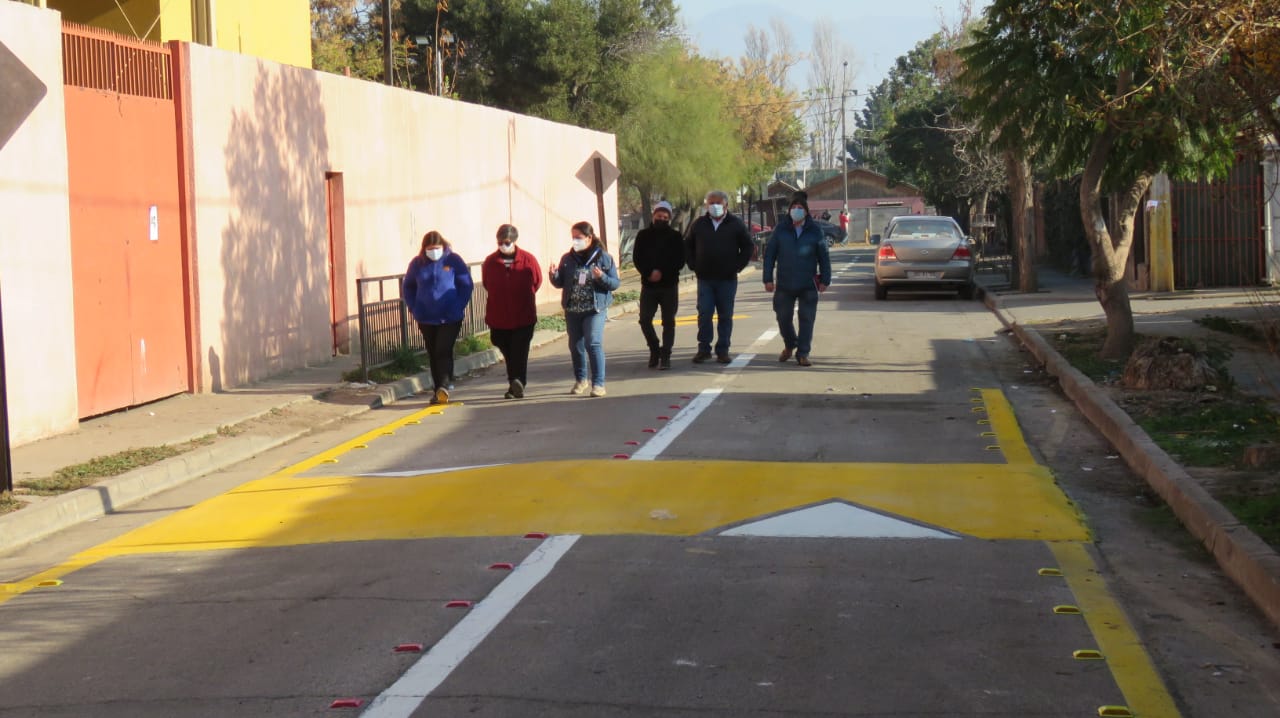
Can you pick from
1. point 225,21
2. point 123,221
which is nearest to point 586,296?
point 123,221

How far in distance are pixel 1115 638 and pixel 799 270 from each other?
1066cm

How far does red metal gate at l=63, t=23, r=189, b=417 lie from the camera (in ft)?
40.9

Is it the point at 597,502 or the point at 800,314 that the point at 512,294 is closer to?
the point at 800,314

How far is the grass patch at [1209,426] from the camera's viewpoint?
9.34m

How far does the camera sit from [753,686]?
17.4 feet

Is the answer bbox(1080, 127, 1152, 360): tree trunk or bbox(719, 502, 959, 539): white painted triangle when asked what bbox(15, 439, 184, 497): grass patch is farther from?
bbox(1080, 127, 1152, 360): tree trunk

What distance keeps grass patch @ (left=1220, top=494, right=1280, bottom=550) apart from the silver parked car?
19.9 metres

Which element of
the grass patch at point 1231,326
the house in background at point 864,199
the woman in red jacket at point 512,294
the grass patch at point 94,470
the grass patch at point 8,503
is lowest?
the grass patch at point 8,503

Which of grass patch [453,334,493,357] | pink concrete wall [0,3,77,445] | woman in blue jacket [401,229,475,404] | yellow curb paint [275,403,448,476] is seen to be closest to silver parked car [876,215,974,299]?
grass patch [453,334,493,357]

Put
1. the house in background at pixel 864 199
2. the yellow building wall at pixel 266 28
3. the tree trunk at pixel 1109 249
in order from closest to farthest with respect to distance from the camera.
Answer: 1. the tree trunk at pixel 1109 249
2. the yellow building wall at pixel 266 28
3. the house in background at pixel 864 199

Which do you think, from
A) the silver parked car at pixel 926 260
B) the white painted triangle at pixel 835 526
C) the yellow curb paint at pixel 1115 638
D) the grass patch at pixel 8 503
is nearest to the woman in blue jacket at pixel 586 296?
the white painted triangle at pixel 835 526

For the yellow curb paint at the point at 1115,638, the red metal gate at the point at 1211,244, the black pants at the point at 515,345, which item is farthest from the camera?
the red metal gate at the point at 1211,244

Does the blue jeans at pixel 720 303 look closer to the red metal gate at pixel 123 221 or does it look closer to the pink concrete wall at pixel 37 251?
the red metal gate at pixel 123 221

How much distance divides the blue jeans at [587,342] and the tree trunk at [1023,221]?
16092mm
